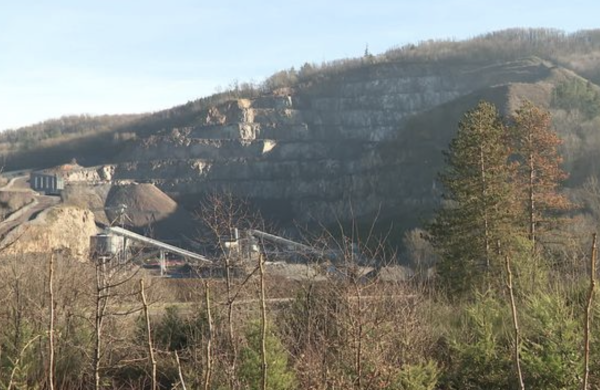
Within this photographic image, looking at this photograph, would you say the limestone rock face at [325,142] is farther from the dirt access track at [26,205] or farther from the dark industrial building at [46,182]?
the dirt access track at [26,205]

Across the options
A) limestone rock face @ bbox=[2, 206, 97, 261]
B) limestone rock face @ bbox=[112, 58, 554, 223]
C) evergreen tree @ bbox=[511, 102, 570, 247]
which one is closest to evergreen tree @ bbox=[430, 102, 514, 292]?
evergreen tree @ bbox=[511, 102, 570, 247]

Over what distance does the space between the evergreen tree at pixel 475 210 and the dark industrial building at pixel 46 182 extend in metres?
68.8

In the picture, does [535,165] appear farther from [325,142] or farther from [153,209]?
[325,142]

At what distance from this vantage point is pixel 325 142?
335 feet

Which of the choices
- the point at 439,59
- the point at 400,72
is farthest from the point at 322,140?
the point at 439,59

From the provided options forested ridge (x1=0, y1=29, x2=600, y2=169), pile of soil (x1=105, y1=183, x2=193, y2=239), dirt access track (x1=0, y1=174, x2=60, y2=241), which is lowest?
pile of soil (x1=105, y1=183, x2=193, y2=239)

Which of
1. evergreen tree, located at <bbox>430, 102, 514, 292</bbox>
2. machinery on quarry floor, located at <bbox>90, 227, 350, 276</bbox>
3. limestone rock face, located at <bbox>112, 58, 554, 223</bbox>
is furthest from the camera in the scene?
limestone rock face, located at <bbox>112, 58, 554, 223</bbox>

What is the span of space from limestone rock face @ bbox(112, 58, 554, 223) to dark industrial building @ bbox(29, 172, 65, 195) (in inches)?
404

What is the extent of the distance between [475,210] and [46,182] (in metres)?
75.4

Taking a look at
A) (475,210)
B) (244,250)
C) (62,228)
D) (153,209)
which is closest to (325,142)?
(153,209)

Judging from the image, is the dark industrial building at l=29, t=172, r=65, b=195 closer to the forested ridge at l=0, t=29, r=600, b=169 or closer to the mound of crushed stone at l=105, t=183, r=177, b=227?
the mound of crushed stone at l=105, t=183, r=177, b=227

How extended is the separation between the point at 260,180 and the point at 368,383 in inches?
3392

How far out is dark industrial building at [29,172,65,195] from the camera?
84.8 meters

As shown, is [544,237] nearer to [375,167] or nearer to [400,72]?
[375,167]
